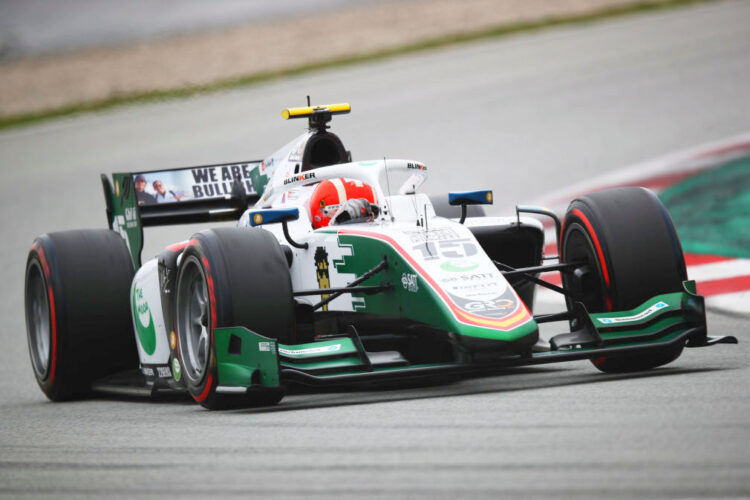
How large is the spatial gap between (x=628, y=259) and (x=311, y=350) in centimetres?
207

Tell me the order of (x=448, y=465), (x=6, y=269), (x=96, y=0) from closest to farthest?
(x=448, y=465) → (x=6, y=269) → (x=96, y=0)

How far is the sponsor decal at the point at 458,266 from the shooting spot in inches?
272

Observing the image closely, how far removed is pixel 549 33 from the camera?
95.0ft

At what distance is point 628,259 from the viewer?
24.3 feet

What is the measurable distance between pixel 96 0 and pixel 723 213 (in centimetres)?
2757

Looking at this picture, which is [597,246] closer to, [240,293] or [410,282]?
[410,282]

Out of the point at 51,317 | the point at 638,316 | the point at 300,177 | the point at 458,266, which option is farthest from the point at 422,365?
the point at 51,317

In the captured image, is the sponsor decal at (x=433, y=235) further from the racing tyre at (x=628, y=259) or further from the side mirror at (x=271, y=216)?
the racing tyre at (x=628, y=259)

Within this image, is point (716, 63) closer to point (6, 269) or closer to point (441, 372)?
point (6, 269)

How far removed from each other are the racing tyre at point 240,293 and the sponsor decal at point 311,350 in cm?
22

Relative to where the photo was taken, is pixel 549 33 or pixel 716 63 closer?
pixel 716 63

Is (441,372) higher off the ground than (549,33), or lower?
lower

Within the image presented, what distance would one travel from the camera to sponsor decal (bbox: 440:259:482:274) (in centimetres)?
690

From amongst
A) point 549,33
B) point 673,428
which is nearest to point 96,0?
point 549,33
